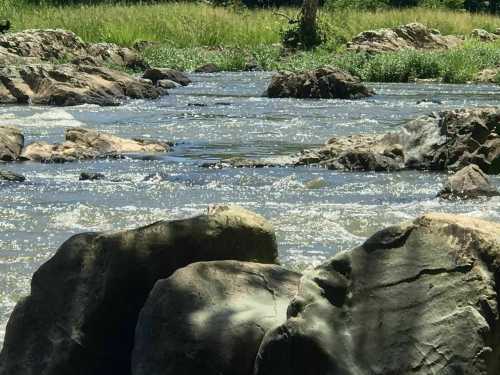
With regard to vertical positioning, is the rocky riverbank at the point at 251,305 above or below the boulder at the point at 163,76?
above

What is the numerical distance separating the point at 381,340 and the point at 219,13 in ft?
121

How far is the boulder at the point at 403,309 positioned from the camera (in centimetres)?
397

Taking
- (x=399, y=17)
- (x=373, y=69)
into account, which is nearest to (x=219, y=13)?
(x=399, y=17)

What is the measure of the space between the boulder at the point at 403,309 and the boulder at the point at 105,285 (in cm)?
90

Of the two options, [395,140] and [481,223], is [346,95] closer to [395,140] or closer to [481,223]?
[395,140]

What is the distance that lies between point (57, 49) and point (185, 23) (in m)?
9.58

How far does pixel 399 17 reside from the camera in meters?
43.9

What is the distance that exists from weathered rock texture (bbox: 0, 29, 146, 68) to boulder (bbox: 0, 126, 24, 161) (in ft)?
44.2

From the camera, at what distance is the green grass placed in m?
28.8

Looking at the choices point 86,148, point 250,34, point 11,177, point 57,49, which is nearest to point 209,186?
point 11,177

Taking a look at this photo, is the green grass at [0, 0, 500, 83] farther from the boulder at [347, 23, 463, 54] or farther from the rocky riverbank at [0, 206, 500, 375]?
the rocky riverbank at [0, 206, 500, 375]

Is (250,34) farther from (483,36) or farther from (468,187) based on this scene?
(468,187)

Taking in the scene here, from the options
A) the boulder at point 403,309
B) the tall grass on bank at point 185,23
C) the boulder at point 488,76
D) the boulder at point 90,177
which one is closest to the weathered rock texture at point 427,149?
the boulder at point 90,177

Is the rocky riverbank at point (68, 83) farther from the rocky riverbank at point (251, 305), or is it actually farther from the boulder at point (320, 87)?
the rocky riverbank at point (251, 305)
